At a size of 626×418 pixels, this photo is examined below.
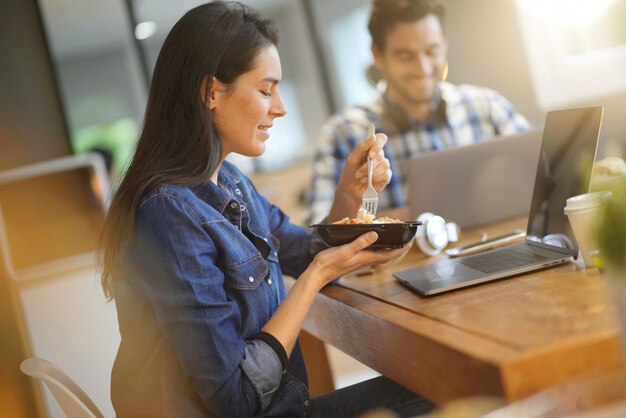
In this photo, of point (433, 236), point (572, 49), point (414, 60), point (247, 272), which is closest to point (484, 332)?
point (247, 272)

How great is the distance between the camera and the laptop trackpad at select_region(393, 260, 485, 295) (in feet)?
4.63

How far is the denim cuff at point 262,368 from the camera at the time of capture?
1334 millimetres

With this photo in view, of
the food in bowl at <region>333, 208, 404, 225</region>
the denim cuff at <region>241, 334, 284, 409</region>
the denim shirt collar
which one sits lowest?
the denim cuff at <region>241, 334, 284, 409</region>

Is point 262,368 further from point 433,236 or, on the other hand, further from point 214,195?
point 433,236

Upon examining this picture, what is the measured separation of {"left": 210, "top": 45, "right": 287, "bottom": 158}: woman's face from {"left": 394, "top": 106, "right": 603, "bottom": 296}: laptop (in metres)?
0.43

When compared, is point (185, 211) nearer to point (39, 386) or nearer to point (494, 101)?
point (39, 386)

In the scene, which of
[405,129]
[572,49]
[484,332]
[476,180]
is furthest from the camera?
[572,49]

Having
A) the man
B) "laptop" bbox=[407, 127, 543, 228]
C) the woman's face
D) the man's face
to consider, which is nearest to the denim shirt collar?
the woman's face

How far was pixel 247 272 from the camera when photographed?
1434 millimetres

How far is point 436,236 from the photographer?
6.30ft

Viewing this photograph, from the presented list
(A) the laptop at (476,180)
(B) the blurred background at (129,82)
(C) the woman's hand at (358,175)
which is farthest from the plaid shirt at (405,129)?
(C) the woman's hand at (358,175)

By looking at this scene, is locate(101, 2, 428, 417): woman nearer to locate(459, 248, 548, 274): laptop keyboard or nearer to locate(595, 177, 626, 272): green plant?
locate(459, 248, 548, 274): laptop keyboard

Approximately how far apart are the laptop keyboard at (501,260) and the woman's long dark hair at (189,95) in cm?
57

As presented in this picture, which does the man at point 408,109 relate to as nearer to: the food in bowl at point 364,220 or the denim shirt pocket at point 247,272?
the food in bowl at point 364,220
